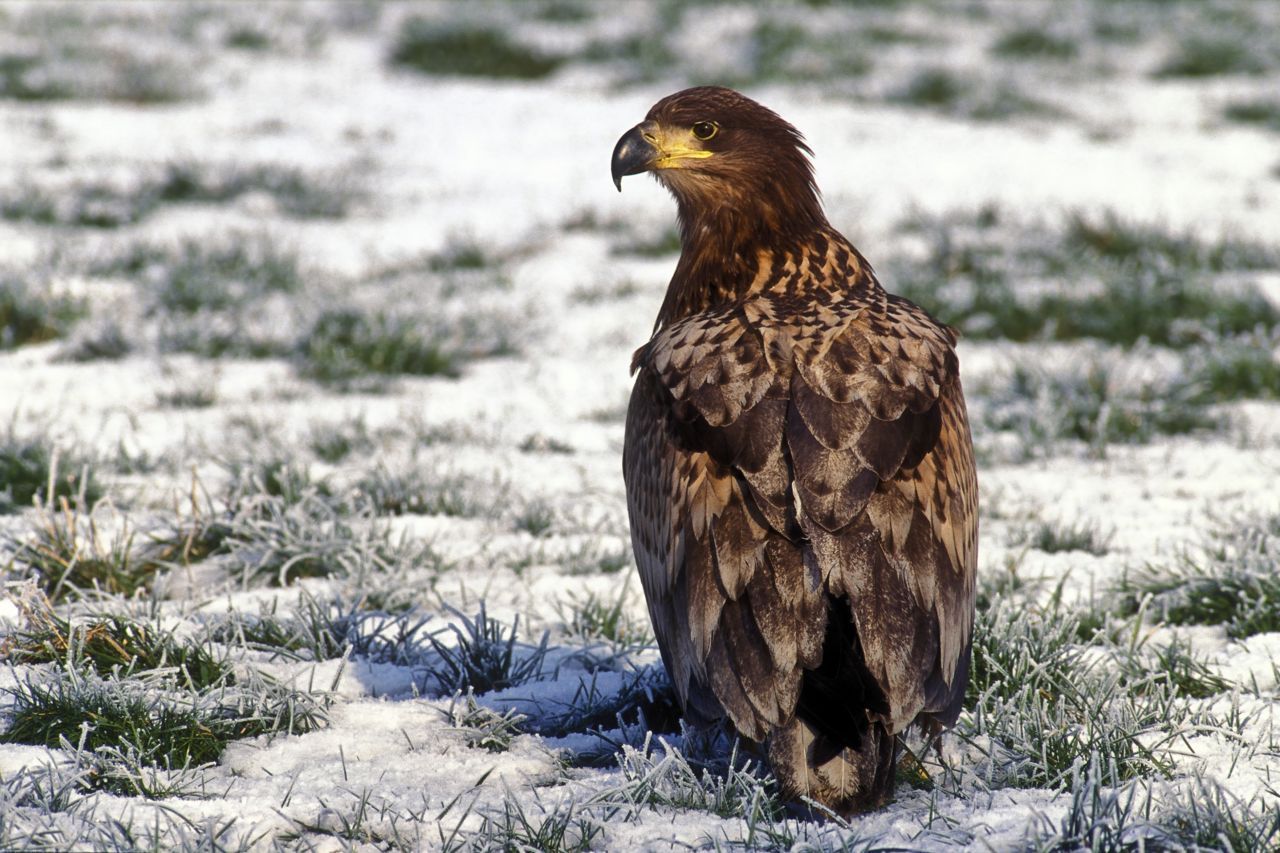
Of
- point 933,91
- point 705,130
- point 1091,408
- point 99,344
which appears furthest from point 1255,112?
point 99,344

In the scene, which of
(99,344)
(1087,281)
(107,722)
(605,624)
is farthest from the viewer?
(1087,281)

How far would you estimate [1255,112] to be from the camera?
12.6m

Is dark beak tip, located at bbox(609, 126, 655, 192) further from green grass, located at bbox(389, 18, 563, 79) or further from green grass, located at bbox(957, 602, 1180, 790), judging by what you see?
green grass, located at bbox(389, 18, 563, 79)

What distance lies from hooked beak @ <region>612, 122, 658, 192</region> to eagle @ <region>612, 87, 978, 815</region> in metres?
0.75

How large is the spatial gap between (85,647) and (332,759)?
87cm

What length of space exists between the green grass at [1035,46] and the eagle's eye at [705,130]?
454 inches

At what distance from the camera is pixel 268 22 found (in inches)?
595

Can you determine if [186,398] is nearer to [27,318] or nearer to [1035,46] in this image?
[27,318]

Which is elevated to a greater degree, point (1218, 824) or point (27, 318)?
point (27, 318)

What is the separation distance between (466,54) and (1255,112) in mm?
7702

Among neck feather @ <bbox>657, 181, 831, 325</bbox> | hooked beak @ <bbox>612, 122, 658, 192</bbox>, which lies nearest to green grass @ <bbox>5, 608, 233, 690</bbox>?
neck feather @ <bbox>657, 181, 831, 325</bbox>

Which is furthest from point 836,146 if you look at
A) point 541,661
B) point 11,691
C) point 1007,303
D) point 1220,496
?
point 11,691

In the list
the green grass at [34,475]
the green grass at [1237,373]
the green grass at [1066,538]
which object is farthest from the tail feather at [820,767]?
the green grass at [1237,373]

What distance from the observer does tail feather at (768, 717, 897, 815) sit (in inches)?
119
